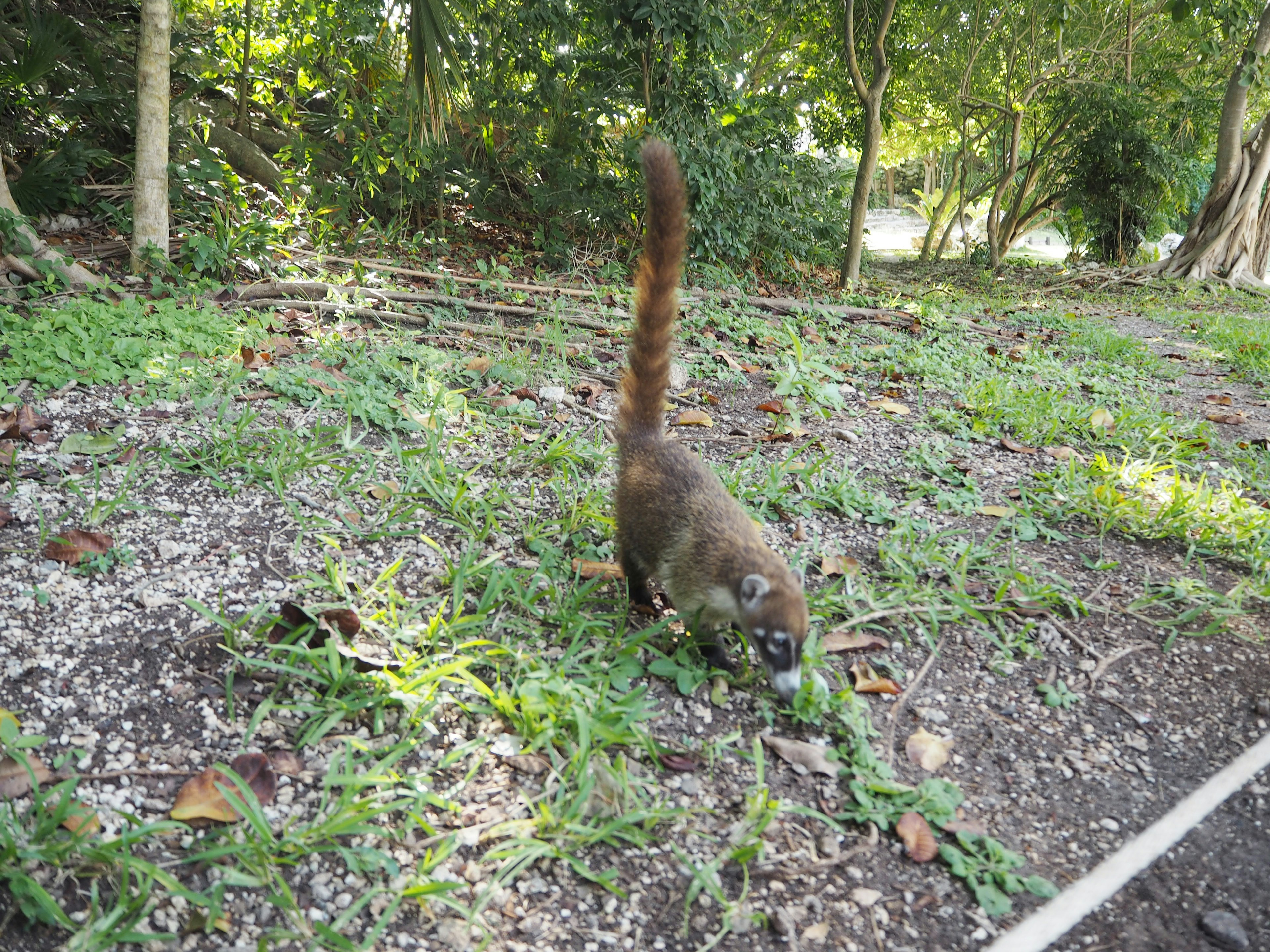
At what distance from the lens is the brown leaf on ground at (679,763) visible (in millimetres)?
2059

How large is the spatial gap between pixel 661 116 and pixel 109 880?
6390 millimetres

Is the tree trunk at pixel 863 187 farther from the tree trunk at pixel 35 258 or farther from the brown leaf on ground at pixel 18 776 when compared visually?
the brown leaf on ground at pixel 18 776

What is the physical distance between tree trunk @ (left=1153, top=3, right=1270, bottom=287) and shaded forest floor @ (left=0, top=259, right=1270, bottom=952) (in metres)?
9.02

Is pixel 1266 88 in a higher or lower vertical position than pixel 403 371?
higher

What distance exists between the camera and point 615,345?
5.09 metres

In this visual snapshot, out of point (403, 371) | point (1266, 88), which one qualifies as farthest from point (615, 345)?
point (1266, 88)

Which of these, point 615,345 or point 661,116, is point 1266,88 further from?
point 615,345

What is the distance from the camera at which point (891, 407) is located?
4.47m

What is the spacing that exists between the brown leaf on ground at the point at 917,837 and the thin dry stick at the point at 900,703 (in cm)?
18

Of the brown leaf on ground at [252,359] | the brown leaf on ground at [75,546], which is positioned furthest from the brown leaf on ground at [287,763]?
the brown leaf on ground at [252,359]

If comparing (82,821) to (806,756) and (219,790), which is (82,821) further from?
(806,756)

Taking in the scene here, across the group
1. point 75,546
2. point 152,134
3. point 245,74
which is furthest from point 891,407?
point 245,74

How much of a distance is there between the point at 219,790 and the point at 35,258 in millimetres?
4019

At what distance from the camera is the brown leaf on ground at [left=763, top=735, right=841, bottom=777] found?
2094 millimetres
